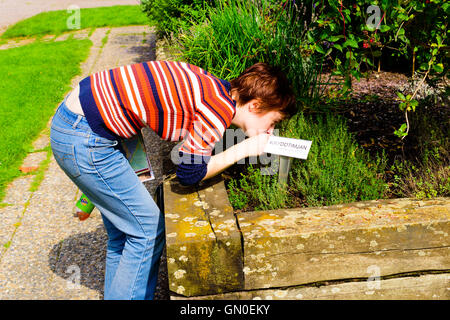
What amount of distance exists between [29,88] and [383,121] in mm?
4423

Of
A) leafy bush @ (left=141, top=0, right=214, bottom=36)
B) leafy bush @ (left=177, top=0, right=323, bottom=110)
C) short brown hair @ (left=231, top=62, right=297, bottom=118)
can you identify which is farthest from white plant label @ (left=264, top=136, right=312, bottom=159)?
leafy bush @ (left=141, top=0, right=214, bottom=36)

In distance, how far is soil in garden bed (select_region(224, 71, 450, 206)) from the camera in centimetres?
292

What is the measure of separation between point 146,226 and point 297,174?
1028 mm

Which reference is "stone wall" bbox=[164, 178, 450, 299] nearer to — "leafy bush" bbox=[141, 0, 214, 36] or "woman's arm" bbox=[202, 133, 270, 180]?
"woman's arm" bbox=[202, 133, 270, 180]

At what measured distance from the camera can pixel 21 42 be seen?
8141 mm

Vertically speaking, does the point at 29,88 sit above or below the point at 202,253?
below

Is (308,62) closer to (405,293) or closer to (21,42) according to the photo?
(405,293)

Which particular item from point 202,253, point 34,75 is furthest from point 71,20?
point 202,253

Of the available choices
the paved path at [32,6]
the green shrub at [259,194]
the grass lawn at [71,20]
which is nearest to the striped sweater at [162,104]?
the green shrub at [259,194]

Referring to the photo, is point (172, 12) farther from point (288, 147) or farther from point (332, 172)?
point (288, 147)

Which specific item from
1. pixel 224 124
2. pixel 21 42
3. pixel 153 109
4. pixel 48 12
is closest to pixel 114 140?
pixel 153 109

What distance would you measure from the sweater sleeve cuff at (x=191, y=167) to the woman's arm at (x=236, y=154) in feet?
0.18

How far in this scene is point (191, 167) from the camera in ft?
6.29

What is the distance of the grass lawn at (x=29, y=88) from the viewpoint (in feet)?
13.7
